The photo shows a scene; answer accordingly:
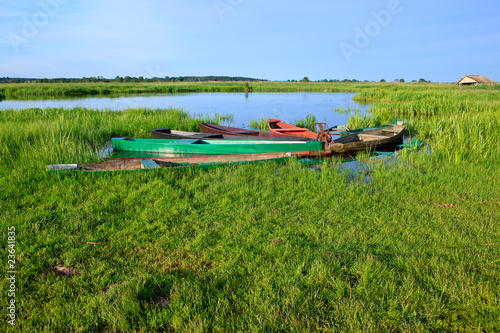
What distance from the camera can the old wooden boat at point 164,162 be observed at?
647 cm

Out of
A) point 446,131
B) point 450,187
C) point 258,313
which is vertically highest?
point 446,131

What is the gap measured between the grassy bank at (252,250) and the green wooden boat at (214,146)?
259cm

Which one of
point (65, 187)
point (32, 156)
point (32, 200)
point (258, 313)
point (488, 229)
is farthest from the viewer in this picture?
point (32, 156)

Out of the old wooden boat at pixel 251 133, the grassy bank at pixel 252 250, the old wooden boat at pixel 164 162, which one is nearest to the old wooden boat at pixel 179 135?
the old wooden boat at pixel 251 133

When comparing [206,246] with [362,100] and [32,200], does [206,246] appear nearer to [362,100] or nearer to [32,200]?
[32,200]

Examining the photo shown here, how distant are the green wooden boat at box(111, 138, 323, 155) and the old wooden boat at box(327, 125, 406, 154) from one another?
32.0 inches

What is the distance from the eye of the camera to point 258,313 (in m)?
2.42

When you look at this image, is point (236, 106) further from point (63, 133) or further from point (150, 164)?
point (150, 164)

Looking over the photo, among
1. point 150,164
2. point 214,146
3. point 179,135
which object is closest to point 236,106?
point 179,135

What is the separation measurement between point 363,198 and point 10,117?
48.6 feet

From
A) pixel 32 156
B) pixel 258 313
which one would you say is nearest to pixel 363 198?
pixel 258 313

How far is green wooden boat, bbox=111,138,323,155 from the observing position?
8766 mm

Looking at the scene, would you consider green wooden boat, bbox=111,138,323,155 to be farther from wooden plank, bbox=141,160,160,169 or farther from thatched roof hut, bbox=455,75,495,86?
thatched roof hut, bbox=455,75,495,86

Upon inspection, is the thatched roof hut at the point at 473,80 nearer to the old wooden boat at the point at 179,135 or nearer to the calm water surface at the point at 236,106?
the calm water surface at the point at 236,106
